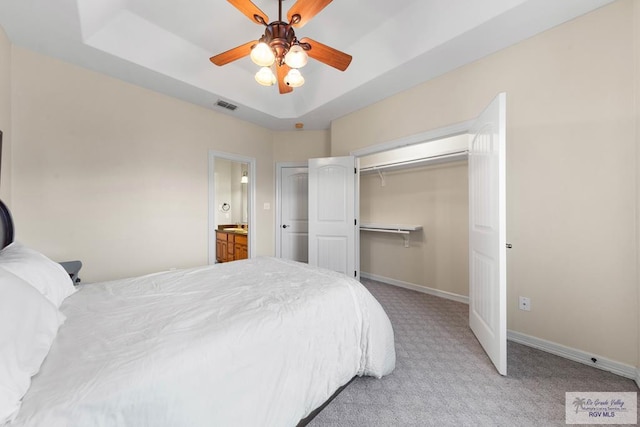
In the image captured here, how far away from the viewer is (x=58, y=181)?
245 cm

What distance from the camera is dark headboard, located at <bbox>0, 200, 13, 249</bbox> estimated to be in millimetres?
1612

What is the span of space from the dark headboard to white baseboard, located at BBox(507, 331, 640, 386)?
3985 mm

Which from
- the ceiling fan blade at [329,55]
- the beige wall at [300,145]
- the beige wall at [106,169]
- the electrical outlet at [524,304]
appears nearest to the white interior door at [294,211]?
the beige wall at [300,145]

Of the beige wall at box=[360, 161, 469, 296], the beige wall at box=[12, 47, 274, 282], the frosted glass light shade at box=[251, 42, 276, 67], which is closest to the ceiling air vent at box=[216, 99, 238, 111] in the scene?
the beige wall at box=[12, 47, 274, 282]

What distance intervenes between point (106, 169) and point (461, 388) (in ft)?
12.6

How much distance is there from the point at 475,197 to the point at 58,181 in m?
4.01

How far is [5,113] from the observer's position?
2.11 m

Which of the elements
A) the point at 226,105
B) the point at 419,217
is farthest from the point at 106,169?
the point at 419,217

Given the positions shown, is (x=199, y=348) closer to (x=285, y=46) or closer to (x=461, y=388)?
(x=461, y=388)

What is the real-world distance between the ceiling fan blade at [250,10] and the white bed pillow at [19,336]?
1.83 meters

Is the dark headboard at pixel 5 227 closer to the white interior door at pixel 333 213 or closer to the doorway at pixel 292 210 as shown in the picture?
the white interior door at pixel 333 213

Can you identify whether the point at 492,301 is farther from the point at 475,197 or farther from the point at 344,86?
the point at 344,86

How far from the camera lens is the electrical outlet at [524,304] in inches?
85.5

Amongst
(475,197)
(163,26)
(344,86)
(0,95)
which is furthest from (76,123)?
(475,197)
